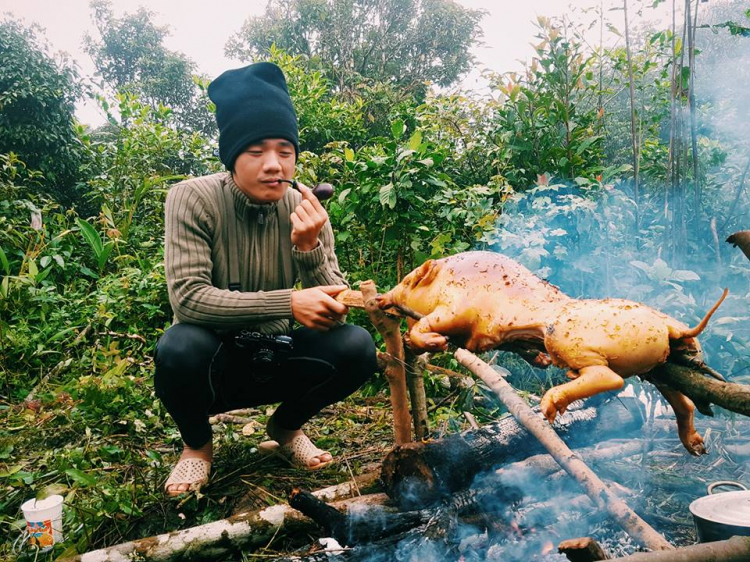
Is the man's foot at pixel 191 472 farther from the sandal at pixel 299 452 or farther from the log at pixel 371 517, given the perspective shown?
the log at pixel 371 517

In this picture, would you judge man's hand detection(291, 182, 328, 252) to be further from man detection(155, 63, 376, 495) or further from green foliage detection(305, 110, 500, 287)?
green foliage detection(305, 110, 500, 287)

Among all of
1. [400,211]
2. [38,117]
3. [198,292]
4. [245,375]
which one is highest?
[38,117]

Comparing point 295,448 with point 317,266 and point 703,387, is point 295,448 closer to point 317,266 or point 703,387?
point 317,266

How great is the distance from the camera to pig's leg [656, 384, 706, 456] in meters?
1.55

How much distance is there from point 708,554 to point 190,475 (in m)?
2.25

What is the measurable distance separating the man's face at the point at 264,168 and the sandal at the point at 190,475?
1426mm

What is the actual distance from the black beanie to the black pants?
3.12 feet

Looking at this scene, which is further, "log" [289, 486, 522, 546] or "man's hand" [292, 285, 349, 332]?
"man's hand" [292, 285, 349, 332]

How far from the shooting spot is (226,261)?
101 inches

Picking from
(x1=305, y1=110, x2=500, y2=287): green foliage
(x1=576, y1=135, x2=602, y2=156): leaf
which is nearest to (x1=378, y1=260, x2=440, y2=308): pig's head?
(x1=305, y1=110, x2=500, y2=287): green foliage

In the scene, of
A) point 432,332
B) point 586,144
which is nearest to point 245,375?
point 432,332

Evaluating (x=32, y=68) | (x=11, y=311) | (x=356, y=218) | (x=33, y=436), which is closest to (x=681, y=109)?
(x=356, y=218)

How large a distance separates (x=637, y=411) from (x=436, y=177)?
244 centimetres

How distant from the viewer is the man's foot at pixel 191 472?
2467 mm
